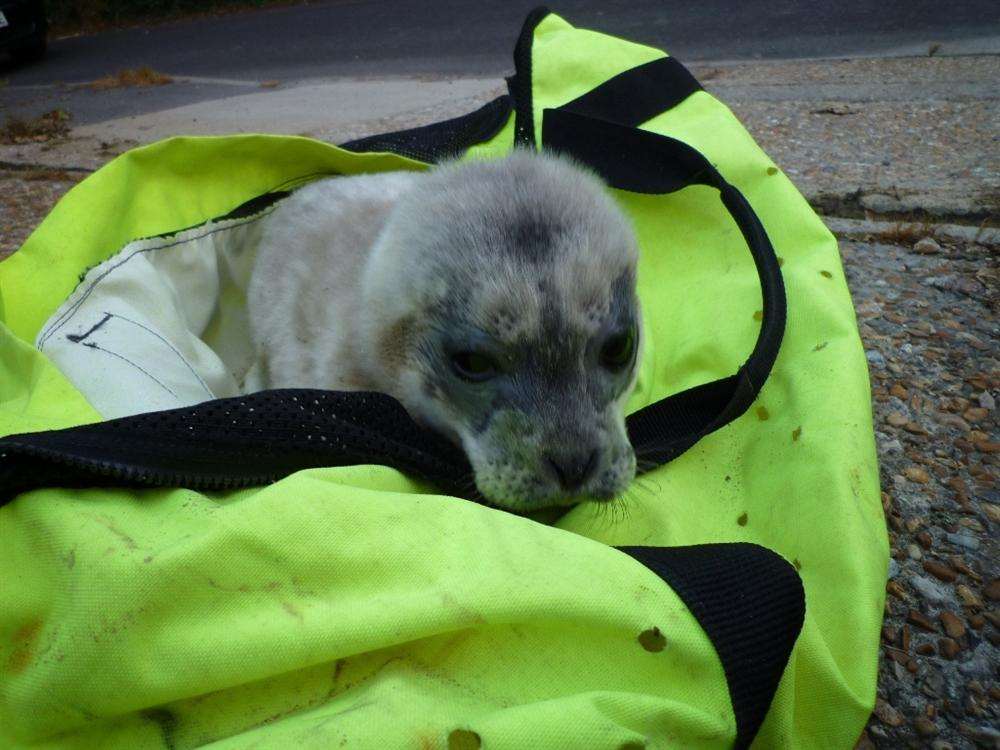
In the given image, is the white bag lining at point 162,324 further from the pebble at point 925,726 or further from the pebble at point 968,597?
the pebble at point 968,597

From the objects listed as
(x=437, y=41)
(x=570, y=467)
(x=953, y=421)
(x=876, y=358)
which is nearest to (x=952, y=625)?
(x=953, y=421)

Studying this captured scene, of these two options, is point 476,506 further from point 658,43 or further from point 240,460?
point 658,43

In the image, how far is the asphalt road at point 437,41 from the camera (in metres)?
6.95

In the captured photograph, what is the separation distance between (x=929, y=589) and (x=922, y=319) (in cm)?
118

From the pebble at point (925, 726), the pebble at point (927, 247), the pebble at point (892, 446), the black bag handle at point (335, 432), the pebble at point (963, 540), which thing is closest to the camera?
the black bag handle at point (335, 432)

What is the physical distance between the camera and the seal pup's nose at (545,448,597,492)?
1.62 metres

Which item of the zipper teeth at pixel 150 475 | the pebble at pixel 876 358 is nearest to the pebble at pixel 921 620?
the pebble at pixel 876 358

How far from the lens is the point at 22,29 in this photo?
12781mm

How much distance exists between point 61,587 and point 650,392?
1576 millimetres

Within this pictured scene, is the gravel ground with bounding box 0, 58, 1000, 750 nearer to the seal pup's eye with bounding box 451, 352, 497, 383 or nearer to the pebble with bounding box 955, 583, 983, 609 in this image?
the pebble with bounding box 955, 583, 983, 609

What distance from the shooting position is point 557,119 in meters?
2.61

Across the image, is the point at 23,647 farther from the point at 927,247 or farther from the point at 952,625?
the point at 927,247

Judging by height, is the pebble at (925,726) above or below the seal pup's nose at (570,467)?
below

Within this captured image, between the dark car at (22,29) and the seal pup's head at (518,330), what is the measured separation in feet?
44.4
